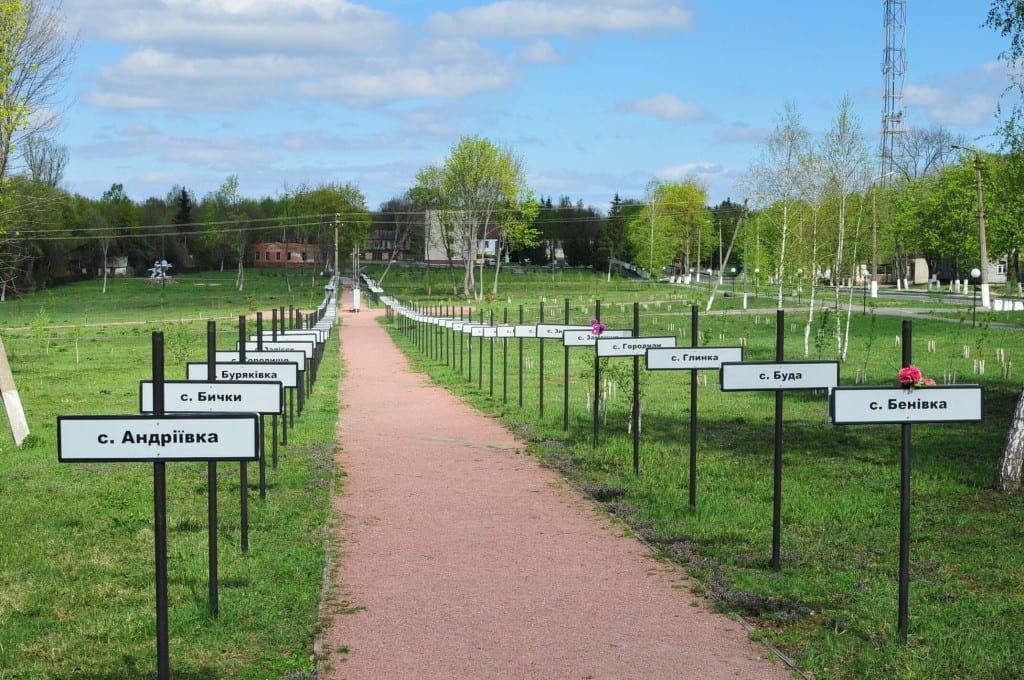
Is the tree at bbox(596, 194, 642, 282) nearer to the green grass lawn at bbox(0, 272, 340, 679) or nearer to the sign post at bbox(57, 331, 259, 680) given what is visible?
the green grass lawn at bbox(0, 272, 340, 679)

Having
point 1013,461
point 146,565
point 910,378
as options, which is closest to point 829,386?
point 910,378

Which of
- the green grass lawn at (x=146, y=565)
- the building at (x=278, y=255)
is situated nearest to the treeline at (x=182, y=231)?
the building at (x=278, y=255)

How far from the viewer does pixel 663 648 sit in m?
6.07

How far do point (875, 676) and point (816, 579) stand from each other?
6.12ft

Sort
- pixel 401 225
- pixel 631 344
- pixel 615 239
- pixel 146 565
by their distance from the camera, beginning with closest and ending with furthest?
1. pixel 146 565
2. pixel 631 344
3. pixel 615 239
4. pixel 401 225

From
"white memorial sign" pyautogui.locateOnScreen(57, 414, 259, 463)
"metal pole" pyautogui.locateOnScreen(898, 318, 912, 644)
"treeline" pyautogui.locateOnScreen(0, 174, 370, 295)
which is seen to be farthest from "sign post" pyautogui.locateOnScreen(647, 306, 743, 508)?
"treeline" pyautogui.locateOnScreen(0, 174, 370, 295)

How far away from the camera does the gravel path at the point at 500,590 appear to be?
583 cm

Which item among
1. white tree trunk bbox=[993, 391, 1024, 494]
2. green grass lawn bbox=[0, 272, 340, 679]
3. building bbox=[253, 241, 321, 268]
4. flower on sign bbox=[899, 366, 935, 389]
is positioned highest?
building bbox=[253, 241, 321, 268]

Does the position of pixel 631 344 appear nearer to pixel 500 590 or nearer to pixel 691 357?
pixel 691 357

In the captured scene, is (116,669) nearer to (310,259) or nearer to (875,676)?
(875,676)

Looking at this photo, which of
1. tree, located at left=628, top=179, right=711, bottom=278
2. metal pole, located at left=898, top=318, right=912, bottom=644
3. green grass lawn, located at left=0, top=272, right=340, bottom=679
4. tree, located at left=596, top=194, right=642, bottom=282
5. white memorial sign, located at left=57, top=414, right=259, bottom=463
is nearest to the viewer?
white memorial sign, located at left=57, top=414, right=259, bottom=463

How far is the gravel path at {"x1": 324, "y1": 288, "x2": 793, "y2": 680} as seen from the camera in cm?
583

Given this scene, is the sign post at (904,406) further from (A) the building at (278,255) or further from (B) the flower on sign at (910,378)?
(A) the building at (278,255)

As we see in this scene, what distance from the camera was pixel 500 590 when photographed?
722 cm
